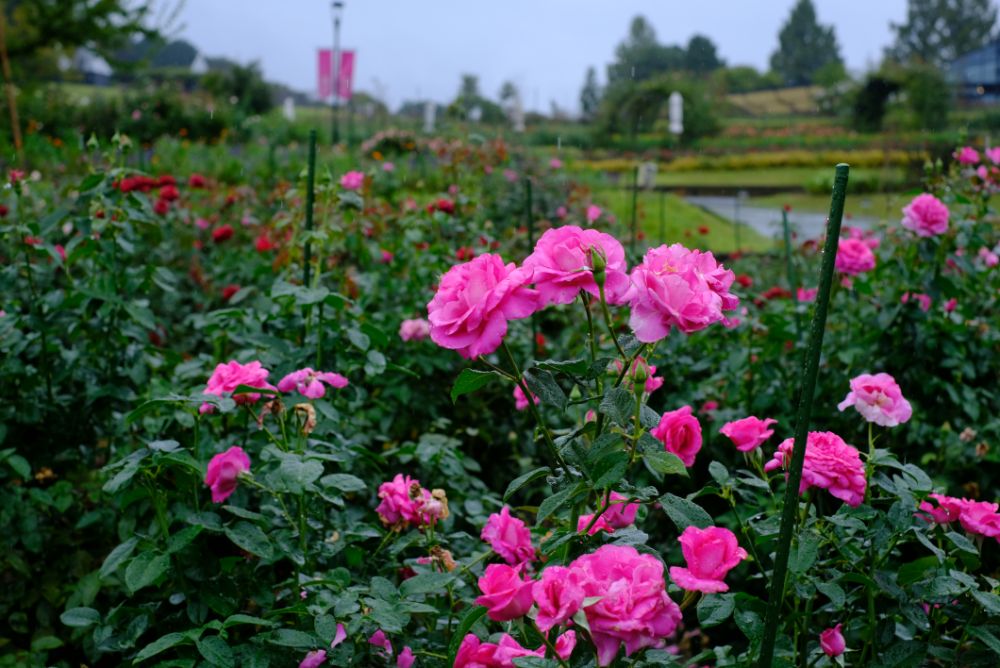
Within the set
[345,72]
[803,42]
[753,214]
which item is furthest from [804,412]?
[803,42]

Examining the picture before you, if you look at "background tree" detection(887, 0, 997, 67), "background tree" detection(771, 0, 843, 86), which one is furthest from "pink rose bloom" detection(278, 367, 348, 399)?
"background tree" detection(887, 0, 997, 67)

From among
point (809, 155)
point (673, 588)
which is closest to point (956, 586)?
point (673, 588)

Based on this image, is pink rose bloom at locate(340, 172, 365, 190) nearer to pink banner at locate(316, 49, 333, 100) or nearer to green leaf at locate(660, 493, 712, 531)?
green leaf at locate(660, 493, 712, 531)

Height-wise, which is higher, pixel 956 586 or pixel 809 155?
pixel 809 155

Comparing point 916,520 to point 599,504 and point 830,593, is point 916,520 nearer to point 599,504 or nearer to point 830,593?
point 830,593

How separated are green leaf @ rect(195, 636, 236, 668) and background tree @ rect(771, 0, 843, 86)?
66.3 feet

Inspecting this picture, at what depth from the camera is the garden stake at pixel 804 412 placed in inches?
28.9

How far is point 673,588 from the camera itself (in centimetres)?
73

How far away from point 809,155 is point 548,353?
11837mm

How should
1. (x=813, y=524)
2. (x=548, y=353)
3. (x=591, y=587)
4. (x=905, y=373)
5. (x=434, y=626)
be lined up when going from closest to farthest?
1. (x=591, y=587)
2. (x=813, y=524)
3. (x=434, y=626)
4. (x=905, y=373)
5. (x=548, y=353)

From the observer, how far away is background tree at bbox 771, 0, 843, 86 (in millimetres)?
19906

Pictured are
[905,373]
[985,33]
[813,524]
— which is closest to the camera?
[813,524]

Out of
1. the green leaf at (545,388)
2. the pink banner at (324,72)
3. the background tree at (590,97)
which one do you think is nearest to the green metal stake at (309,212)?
the green leaf at (545,388)

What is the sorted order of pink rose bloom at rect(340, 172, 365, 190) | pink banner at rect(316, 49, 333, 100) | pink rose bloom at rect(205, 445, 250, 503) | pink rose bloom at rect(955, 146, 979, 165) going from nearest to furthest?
pink rose bloom at rect(205, 445, 250, 503) < pink rose bloom at rect(955, 146, 979, 165) < pink rose bloom at rect(340, 172, 365, 190) < pink banner at rect(316, 49, 333, 100)
